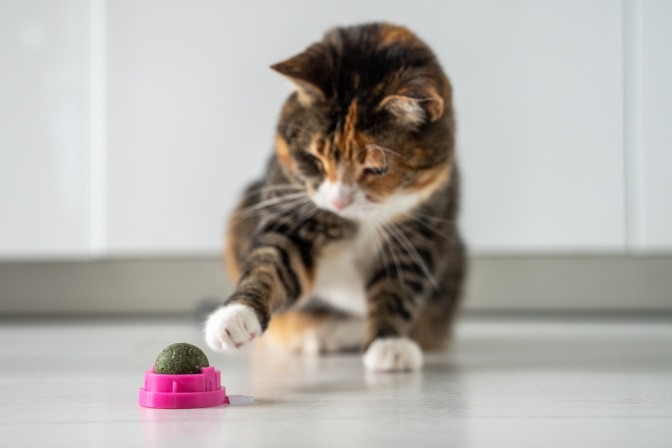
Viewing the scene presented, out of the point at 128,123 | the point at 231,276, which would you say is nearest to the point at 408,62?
the point at 231,276

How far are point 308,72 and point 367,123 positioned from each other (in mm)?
139

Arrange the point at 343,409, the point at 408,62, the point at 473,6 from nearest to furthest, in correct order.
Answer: the point at 343,409
the point at 408,62
the point at 473,6

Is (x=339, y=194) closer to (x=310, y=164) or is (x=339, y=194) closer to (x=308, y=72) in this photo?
(x=310, y=164)

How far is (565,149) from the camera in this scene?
2.24 m

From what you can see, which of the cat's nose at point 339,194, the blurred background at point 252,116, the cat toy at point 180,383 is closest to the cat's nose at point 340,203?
the cat's nose at point 339,194

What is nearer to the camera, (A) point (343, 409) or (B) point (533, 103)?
(A) point (343, 409)

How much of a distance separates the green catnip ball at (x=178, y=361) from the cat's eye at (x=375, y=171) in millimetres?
479

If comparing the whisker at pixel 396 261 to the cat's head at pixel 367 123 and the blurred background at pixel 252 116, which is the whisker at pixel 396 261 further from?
the blurred background at pixel 252 116

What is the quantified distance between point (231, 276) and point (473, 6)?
908 mm

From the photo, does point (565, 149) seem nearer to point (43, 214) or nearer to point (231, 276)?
point (231, 276)

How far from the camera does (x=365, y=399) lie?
1.22 metres

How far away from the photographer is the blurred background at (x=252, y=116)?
7.18 feet

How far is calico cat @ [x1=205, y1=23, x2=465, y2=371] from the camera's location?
1.48 m

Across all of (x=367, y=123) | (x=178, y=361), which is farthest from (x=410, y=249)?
(x=178, y=361)
